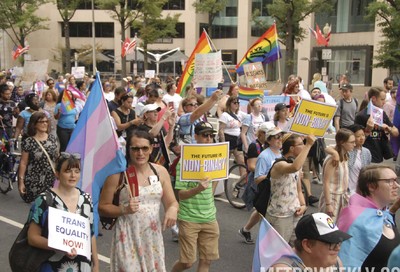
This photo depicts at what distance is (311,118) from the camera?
5.55 m

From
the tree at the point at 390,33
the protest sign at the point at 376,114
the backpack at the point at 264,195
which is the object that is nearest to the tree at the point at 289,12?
the tree at the point at 390,33

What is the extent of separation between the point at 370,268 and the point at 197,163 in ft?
6.17

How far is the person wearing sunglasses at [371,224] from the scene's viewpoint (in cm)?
350

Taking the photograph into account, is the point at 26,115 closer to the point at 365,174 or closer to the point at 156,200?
the point at 156,200

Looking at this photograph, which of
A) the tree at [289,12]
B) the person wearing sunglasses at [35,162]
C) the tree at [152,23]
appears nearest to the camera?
the person wearing sunglasses at [35,162]

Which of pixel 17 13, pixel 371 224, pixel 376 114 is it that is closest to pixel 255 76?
pixel 376 114

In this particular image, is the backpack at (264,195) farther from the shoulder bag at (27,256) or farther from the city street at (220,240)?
the shoulder bag at (27,256)

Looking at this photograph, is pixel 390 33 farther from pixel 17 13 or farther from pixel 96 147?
pixel 17 13

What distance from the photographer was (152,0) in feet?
139

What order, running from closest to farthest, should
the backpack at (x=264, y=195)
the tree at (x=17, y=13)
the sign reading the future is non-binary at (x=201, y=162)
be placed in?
the sign reading the future is non-binary at (x=201, y=162) < the backpack at (x=264, y=195) < the tree at (x=17, y=13)

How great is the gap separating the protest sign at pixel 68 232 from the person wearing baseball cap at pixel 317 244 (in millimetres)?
1460

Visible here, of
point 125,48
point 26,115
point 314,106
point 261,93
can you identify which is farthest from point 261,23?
point 314,106

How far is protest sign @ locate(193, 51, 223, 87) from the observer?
961 centimetres

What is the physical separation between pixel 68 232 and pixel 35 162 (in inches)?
129
